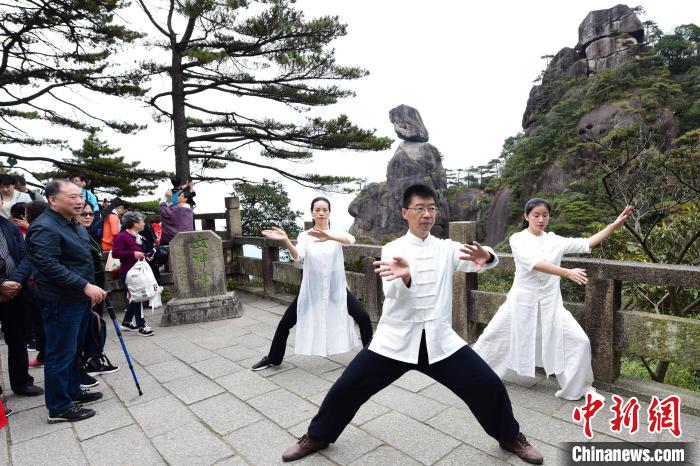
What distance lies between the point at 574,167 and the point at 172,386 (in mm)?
28893

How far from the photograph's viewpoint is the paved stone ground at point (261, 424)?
8.67 ft

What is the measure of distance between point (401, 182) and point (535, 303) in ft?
140

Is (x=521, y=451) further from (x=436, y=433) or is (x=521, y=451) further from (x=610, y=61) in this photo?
(x=610, y=61)

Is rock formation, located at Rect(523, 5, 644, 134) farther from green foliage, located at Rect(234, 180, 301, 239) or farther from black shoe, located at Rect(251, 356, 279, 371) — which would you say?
black shoe, located at Rect(251, 356, 279, 371)

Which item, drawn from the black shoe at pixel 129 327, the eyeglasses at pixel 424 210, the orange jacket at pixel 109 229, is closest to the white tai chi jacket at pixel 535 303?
the eyeglasses at pixel 424 210

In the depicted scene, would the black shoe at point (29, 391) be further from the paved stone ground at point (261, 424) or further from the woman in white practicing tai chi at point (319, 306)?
the woman in white practicing tai chi at point (319, 306)

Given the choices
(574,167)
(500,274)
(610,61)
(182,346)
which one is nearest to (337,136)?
(182,346)

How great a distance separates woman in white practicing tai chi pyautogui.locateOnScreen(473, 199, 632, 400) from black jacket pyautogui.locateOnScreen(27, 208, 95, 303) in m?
3.52

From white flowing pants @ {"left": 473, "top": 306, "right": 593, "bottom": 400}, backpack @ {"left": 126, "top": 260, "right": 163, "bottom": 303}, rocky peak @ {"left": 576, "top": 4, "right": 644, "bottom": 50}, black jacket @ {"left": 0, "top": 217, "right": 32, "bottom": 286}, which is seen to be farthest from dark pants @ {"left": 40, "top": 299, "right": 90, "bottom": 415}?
rocky peak @ {"left": 576, "top": 4, "right": 644, "bottom": 50}

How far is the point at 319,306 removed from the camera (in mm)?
4113

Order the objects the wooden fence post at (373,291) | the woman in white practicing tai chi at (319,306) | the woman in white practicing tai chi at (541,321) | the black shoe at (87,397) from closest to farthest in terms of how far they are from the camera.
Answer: the woman in white practicing tai chi at (541,321) → the black shoe at (87,397) → the woman in white practicing tai chi at (319,306) → the wooden fence post at (373,291)

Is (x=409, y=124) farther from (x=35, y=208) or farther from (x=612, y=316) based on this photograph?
(x=35, y=208)

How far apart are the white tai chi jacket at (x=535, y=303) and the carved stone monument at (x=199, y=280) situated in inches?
179

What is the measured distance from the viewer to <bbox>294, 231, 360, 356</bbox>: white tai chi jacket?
410cm
